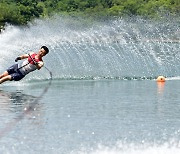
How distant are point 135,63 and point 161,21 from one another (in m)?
51.7

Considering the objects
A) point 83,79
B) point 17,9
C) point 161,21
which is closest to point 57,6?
point 17,9

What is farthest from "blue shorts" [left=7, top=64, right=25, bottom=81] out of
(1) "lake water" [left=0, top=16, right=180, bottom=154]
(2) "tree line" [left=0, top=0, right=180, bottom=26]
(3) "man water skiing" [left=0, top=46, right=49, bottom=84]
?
(2) "tree line" [left=0, top=0, right=180, bottom=26]

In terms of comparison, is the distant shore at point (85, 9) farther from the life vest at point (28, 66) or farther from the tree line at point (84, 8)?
the life vest at point (28, 66)

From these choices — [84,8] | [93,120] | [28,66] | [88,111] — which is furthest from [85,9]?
[93,120]

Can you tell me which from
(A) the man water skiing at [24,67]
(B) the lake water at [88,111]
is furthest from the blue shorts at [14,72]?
(B) the lake water at [88,111]

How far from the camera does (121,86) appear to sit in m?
→ 24.9

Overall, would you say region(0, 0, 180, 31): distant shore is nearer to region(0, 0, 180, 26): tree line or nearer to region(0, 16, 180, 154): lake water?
region(0, 0, 180, 26): tree line

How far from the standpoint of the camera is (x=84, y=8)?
384 ft

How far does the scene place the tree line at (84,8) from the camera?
92750 millimetres

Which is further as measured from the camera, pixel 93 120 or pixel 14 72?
pixel 14 72

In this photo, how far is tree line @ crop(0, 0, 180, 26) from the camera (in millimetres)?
92750

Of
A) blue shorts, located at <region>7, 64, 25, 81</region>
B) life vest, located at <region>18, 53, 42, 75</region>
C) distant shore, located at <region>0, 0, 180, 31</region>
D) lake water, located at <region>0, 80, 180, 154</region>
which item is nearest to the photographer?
lake water, located at <region>0, 80, 180, 154</region>

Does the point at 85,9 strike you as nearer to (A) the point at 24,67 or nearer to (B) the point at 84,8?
(B) the point at 84,8

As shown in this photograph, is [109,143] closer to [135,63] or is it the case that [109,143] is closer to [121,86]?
[121,86]
